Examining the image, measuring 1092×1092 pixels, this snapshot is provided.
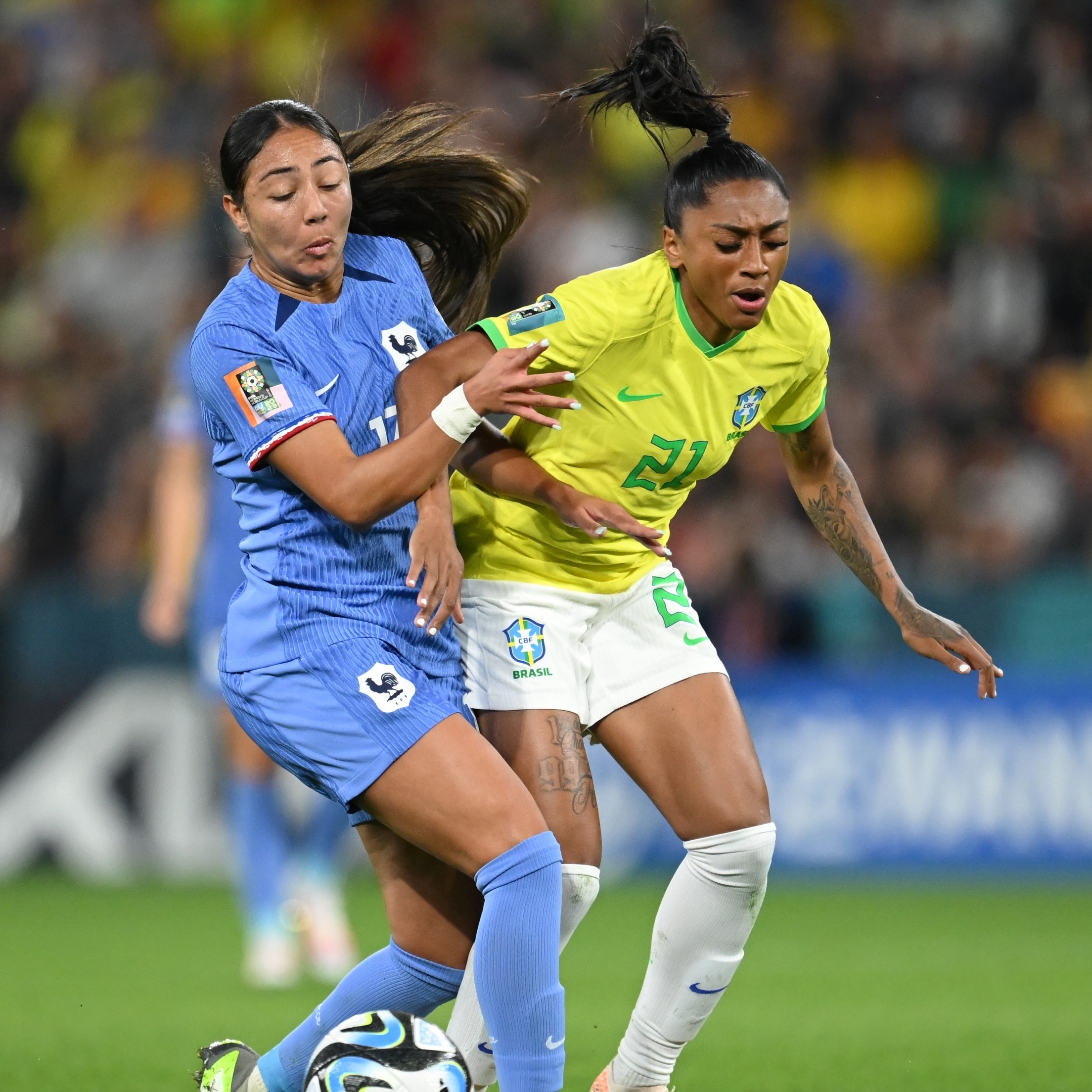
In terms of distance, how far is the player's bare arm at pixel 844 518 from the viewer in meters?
4.78

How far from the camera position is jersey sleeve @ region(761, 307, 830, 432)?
4590 millimetres

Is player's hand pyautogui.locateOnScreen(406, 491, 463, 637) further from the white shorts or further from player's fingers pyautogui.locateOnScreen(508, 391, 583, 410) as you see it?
the white shorts

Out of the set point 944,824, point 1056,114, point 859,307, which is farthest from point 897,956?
point 1056,114

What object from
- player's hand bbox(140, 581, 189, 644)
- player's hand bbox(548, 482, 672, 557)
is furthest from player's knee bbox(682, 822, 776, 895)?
player's hand bbox(140, 581, 189, 644)

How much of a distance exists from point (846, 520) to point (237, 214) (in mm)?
1782

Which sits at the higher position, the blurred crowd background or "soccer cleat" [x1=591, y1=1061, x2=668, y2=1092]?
the blurred crowd background

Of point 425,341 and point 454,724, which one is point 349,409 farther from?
point 454,724

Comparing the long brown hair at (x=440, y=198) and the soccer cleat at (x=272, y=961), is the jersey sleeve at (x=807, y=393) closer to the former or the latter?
the long brown hair at (x=440, y=198)

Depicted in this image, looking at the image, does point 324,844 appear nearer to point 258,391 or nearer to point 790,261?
point 258,391

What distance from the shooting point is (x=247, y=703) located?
4.04m

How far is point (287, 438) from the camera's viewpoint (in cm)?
384

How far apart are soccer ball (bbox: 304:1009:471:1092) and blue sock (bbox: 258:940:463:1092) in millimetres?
265

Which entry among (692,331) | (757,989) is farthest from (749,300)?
(757,989)

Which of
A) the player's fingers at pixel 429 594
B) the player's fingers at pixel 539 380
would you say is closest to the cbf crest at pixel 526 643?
the player's fingers at pixel 429 594
